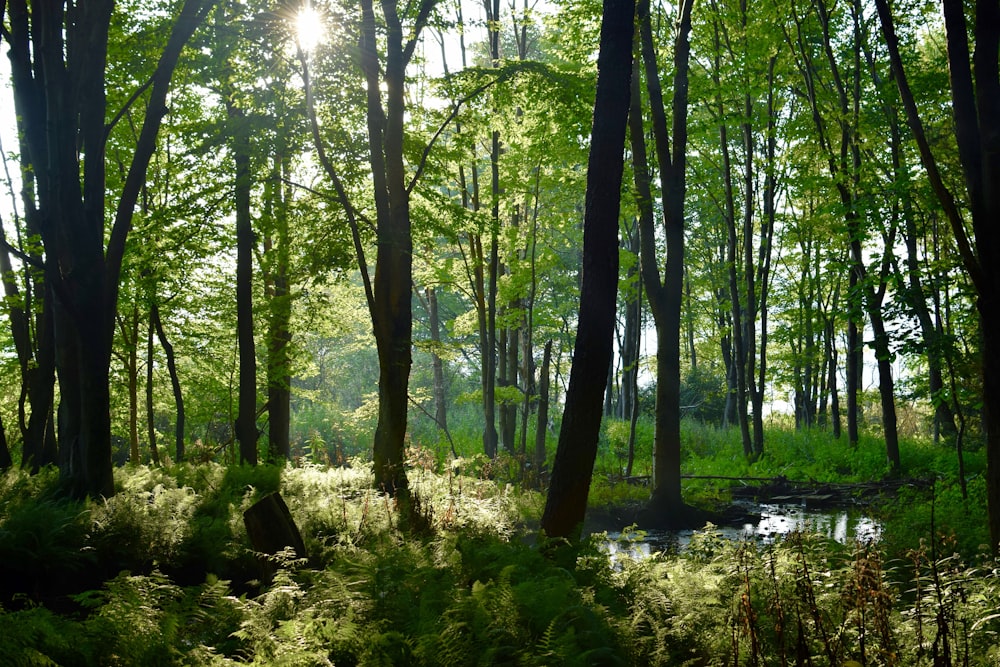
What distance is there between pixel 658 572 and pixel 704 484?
38.2 ft

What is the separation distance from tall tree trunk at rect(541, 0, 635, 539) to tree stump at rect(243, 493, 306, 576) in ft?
7.78

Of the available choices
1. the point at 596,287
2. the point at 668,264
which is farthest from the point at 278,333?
the point at 596,287

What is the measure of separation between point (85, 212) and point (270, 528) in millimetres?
5044

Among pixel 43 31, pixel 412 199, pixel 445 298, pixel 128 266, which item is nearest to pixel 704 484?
pixel 412 199

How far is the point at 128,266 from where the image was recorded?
43.4 feet

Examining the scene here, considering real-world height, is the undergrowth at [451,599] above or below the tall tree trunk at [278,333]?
below

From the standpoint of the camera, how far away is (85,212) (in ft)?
29.3

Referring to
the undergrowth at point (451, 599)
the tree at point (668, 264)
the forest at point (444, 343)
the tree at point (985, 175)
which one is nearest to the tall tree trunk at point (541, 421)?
the forest at point (444, 343)

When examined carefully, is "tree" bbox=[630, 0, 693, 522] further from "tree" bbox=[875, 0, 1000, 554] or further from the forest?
"tree" bbox=[875, 0, 1000, 554]

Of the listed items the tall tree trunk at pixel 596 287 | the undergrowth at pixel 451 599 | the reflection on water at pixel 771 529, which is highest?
the tall tree trunk at pixel 596 287

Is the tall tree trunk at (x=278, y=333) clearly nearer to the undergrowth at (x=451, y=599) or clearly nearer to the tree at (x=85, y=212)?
the tree at (x=85, y=212)

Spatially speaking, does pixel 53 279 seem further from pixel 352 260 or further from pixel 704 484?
pixel 704 484

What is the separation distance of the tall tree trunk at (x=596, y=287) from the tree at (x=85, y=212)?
519 centimetres

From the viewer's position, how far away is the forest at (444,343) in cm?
426
